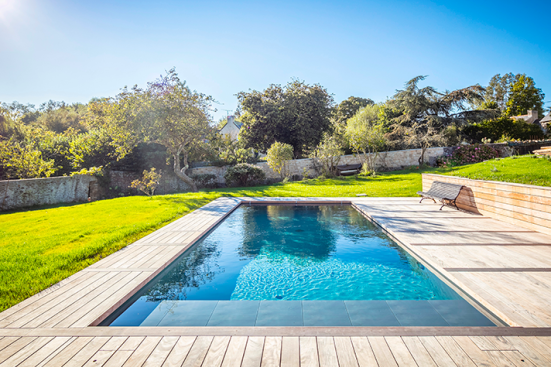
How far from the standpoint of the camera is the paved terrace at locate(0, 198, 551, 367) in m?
1.98

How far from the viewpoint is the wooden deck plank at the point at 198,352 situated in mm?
1940

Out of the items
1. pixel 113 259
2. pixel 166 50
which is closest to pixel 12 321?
pixel 113 259

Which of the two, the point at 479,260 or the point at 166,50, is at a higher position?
the point at 166,50

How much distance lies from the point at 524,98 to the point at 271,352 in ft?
173

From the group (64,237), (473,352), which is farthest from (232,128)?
(473,352)

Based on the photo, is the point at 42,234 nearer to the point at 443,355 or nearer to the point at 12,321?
the point at 12,321

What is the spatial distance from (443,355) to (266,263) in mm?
3169

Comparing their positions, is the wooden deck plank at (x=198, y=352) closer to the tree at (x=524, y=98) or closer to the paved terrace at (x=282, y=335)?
the paved terrace at (x=282, y=335)

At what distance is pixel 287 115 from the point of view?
20.4 meters

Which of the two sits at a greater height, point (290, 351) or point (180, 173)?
point (180, 173)

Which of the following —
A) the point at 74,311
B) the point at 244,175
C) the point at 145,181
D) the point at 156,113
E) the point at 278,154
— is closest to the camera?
the point at 74,311

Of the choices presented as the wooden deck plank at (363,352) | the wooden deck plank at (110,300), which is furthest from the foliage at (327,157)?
the wooden deck plank at (363,352)

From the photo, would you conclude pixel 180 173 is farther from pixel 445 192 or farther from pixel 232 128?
pixel 232 128

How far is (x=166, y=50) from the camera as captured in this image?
13766 millimetres
